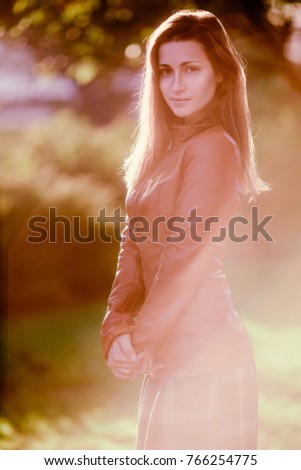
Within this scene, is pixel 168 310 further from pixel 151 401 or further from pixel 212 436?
pixel 212 436

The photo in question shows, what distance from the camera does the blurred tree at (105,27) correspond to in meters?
2.86

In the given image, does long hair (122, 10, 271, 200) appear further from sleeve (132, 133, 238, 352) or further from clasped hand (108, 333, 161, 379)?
clasped hand (108, 333, 161, 379)

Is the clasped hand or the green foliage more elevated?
the green foliage

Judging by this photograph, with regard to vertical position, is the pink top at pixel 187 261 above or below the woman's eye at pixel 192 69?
below

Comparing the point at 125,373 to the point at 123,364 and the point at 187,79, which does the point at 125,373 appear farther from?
the point at 187,79

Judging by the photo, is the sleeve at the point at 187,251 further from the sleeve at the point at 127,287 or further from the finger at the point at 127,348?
the sleeve at the point at 127,287

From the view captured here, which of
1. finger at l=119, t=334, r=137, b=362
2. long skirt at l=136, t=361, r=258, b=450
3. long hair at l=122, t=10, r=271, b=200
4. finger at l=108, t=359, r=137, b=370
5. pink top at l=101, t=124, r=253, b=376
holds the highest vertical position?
long hair at l=122, t=10, r=271, b=200

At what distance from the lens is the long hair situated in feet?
6.04

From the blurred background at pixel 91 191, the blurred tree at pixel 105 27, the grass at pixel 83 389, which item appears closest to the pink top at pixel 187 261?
the blurred background at pixel 91 191

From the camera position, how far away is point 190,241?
5.56 ft

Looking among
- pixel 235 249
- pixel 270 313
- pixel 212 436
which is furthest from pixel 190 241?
pixel 270 313

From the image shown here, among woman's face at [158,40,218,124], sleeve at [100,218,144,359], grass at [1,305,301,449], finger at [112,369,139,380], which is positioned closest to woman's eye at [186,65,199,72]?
woman's face at [158,40,218,124]

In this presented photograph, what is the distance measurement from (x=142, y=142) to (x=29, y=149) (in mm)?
1253

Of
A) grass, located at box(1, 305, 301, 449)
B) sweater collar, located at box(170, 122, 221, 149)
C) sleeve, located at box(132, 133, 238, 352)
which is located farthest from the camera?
grass, located at box(1, 305, 301, 449)
